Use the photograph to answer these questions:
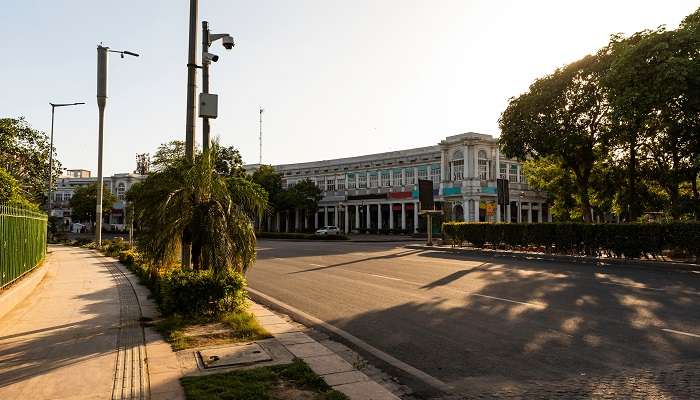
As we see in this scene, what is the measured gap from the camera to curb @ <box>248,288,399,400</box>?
5129 mm

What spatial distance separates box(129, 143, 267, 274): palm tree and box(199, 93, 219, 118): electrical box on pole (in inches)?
31.1

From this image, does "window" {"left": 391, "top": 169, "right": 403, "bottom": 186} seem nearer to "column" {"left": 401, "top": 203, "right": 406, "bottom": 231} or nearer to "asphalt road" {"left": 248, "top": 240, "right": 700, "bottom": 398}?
"column" {"left": 401, "top": 203, "right": 406, "bottom": 231}

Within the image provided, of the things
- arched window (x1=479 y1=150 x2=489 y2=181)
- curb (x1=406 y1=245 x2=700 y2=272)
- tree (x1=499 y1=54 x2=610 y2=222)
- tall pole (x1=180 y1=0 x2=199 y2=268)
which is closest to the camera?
tall pole (x1=180 y1=0 x2=199 y2=268)

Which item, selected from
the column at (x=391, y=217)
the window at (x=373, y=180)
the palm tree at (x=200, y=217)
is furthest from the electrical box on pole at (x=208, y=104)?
the window at (x=373, y=180)

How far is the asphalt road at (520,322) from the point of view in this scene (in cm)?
587

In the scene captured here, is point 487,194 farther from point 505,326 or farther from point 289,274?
point 505,326

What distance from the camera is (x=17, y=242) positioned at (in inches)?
478

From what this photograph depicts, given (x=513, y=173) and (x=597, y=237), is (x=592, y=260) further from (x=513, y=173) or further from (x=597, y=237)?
(x=513, y=173)

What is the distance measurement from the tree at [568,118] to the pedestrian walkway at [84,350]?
76.5 ft

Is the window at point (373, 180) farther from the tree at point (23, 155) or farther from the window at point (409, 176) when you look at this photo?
the tree at point (23, 155)

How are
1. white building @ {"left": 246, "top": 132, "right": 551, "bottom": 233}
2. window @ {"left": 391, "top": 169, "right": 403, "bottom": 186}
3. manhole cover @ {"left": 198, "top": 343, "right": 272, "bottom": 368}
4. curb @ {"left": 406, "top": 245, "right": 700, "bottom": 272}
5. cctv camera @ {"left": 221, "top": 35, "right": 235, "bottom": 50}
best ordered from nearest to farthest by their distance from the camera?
manhole cover @ {"left": 198, "top": 343, "right": 272, "bottom": 368} → cctv camera @ {"left": 221, "top": 35, "right": 235, "bottom": 50} → curb @ {"left": 406, "top": 245, "right": 700, "bottom": 272} → white building @ {"left": 246, "top": 132, "right": 551, "bottom": 233} → window @ {"left": 391, "top": 169, "right": 403, "bottom": 186}

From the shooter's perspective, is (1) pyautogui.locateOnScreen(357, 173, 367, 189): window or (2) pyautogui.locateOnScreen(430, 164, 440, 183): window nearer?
(2) pyautogui.locateOnScreen(430, 164, 440, 183): window

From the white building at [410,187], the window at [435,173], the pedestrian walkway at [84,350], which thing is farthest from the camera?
the window at [435,173]

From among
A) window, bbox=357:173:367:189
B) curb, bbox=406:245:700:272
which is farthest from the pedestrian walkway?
window, bbox=357:173:367:189
